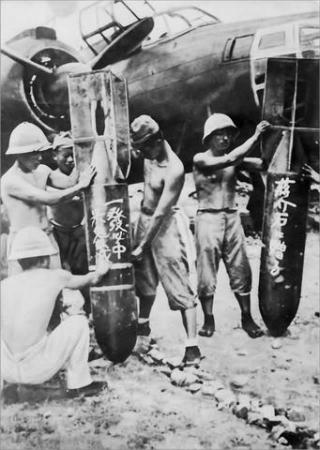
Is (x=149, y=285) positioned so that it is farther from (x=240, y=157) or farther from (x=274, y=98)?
(x=274, y=98)

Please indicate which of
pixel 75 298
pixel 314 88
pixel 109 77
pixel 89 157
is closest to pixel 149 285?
→ pixel 75 298

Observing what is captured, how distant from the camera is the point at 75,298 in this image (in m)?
3.94

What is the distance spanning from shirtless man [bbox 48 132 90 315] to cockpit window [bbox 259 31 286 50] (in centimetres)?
140

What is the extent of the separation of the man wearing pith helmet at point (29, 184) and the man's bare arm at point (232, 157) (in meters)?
0.73

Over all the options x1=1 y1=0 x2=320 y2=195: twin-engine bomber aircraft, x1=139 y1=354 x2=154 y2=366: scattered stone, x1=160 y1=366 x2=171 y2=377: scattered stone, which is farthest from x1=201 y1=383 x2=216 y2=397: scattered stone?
x1=1 y1=0 x2=320 y2=195: twin-engine bomber aircraft

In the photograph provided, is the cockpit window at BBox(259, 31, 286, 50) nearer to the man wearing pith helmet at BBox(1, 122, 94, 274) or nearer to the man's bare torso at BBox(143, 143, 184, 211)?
the man's bare torso at BBox(143, 143, 184, 211)

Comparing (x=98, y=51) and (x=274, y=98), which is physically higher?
(x=98, y=51)

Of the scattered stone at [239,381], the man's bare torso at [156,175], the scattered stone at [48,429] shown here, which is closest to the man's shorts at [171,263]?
the man's bare torso at [156,175]

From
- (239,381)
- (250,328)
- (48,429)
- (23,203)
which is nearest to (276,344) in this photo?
(250,328)

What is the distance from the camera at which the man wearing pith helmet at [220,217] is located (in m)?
3.93

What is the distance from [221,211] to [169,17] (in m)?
1.36

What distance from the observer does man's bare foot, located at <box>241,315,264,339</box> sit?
156 inches

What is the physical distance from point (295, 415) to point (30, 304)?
6.00 ft

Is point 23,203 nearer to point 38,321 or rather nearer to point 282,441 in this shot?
point 38,321
